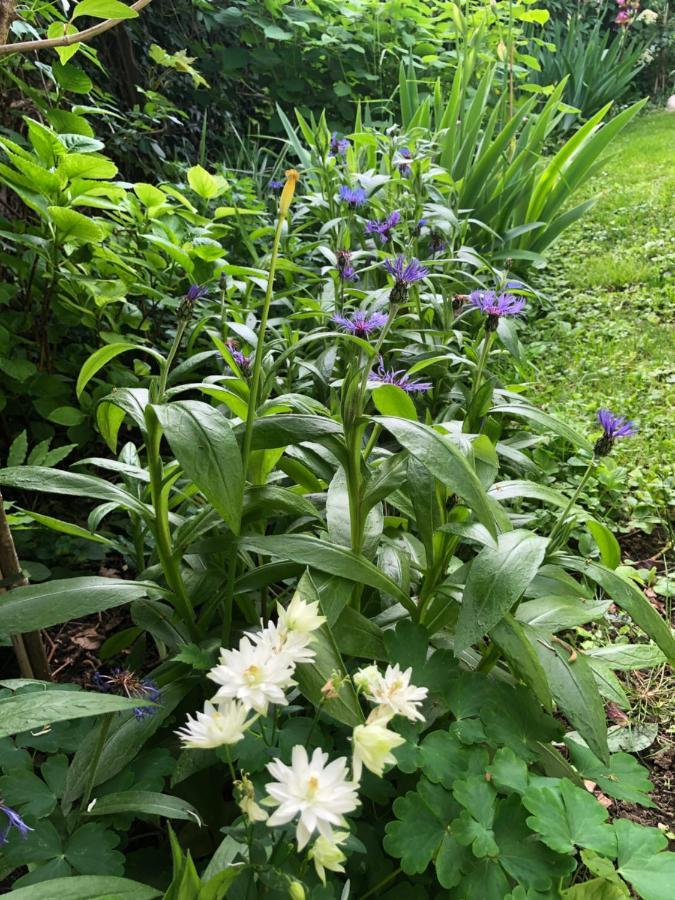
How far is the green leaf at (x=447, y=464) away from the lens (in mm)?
784

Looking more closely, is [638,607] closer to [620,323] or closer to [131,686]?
[131,686]

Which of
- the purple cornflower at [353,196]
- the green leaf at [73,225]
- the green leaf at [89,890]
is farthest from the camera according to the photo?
the purple cornflower at [353,196]

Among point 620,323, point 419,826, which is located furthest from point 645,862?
point 620,323

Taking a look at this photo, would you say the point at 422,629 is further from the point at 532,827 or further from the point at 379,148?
the point at 379,148

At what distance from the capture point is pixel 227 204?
257 cm

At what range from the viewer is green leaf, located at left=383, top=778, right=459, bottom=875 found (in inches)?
28.4

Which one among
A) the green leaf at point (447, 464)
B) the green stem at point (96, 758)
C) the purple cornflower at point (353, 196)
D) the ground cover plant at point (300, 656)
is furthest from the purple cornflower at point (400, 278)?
the purple cornflower at point (353, 196)

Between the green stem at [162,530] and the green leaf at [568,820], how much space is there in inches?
19.7

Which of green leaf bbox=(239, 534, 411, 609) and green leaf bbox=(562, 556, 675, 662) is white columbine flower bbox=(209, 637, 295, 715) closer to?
green leaf bbox=(239, 534, 411, 609)

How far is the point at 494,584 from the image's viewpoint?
793mm

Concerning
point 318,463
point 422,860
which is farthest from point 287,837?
point 318,463

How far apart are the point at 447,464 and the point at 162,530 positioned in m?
0.41

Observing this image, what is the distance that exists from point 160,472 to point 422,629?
1.34 ft

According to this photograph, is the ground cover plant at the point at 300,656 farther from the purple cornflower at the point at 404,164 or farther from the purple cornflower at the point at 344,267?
the purple cornflower at the point at 404,164
